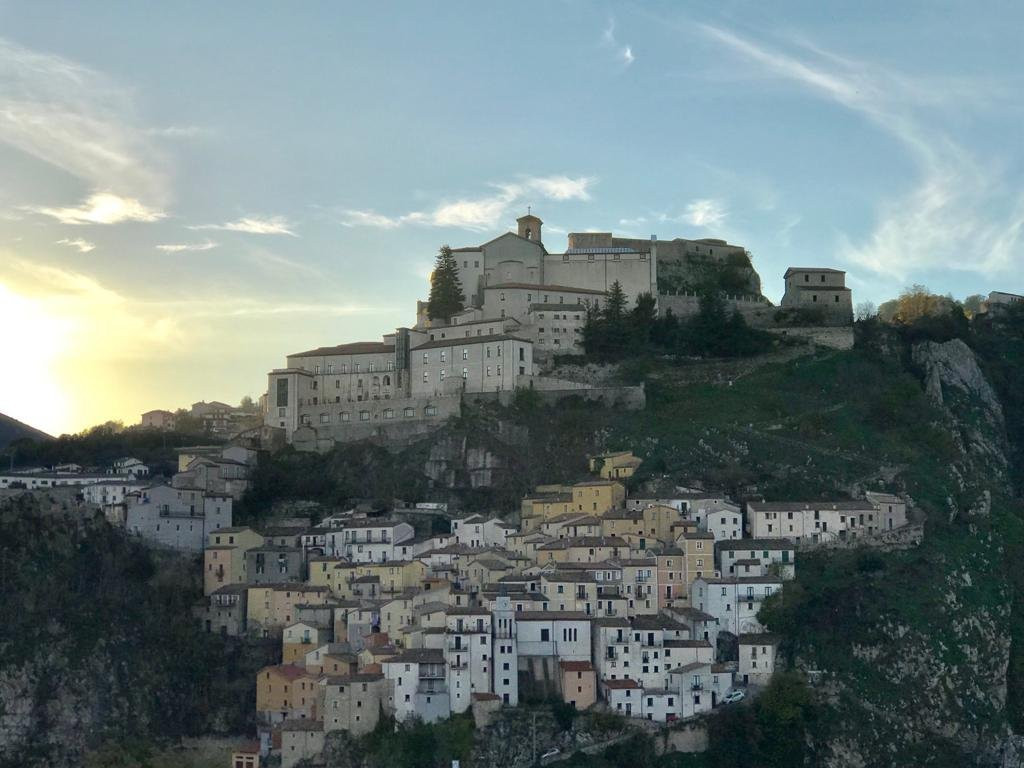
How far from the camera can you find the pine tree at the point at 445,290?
302 ft

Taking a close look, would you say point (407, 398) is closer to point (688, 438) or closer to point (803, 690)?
point (688, 438)

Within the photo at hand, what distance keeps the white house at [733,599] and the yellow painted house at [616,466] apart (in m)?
9.91

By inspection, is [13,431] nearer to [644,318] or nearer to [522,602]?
[644,318]

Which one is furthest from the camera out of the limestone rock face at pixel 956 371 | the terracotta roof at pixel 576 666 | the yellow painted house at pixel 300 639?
the limestone rock face at pixel 956 371

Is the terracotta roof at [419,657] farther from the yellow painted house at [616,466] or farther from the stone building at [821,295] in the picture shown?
the stone building at [821,295]

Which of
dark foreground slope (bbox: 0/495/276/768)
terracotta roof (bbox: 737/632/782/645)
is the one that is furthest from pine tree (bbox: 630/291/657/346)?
dark foreground slope (bbox: 0/495/276/768)

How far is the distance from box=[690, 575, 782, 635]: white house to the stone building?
26939mm

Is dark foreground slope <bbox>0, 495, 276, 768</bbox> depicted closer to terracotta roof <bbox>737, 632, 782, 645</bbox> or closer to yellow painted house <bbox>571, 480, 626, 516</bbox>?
yellow painted house <bbox>571, 480, 626, 516</bbox>

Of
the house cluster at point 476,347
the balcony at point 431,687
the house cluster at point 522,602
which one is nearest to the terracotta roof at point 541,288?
the house cluster at point 476,347

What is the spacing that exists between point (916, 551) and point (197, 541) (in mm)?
27608

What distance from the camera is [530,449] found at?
82.2 metres

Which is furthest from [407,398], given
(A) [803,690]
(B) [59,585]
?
(A) [803,690]

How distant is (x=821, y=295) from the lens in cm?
9575

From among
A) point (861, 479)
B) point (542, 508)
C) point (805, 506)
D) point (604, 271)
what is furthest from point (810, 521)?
point (604, 271)
